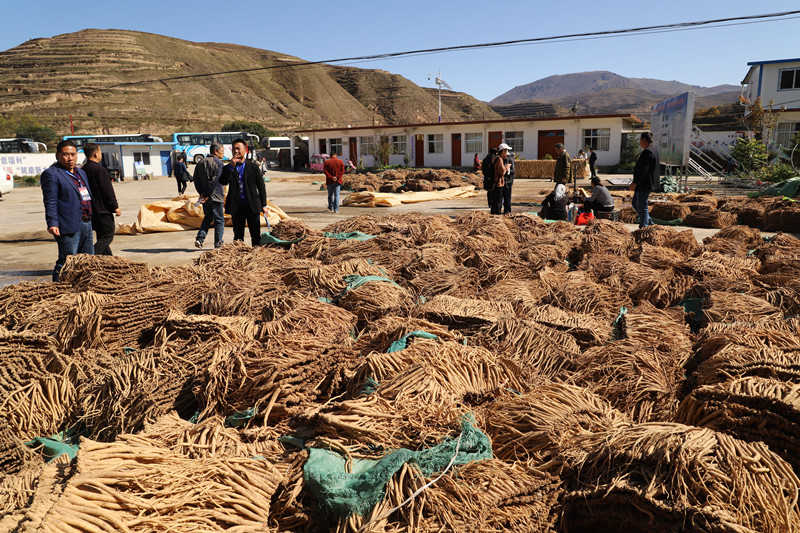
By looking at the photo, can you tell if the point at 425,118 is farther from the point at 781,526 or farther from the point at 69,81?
the point at 781,526

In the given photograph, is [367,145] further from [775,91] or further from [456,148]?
[775,91]

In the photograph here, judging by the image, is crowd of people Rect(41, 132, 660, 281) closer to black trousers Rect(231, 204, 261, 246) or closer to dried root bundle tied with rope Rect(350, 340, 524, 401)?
black trousers Rect(231, 204, 261, 246)

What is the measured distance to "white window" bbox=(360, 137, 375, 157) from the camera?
44.3m

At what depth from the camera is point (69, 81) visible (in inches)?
3676

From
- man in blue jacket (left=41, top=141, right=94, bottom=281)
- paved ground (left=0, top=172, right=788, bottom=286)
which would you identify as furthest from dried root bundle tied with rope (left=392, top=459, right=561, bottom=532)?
paved ground (left=0, top=172, right=788, bottom=286)

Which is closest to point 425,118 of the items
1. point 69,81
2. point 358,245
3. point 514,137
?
point 69,81

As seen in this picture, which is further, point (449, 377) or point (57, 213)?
point (57, 213)

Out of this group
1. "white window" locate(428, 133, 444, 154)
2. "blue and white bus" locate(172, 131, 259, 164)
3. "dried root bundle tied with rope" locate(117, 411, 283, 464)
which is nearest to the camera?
"dried root bundle tied with rope" locate(117, 411, 283, 464)

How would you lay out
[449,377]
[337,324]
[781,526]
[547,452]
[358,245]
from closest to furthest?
1. [781,526]
2. [547,452]
3. [449,377]
4. [337,324]
5. [358,245]

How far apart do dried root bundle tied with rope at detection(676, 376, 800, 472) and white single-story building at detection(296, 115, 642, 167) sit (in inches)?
1375

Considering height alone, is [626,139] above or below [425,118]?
below

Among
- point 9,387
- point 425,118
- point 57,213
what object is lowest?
point 9,387

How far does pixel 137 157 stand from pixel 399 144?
18388 mm

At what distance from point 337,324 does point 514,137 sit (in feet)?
122
